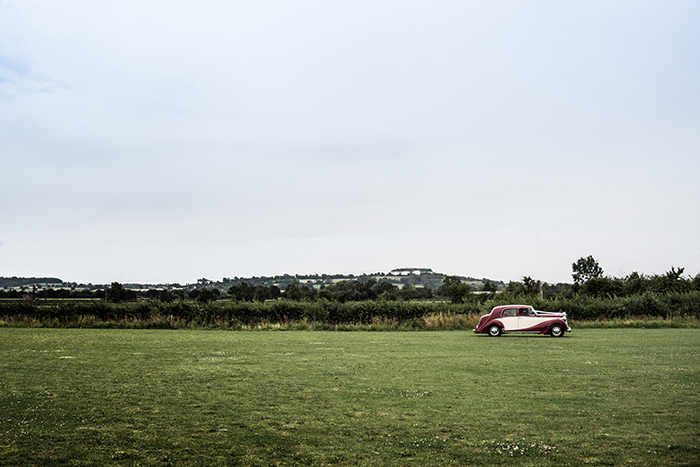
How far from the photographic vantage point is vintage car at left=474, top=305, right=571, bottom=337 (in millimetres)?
30000

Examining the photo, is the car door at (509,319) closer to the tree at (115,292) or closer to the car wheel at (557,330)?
the car wheel at (557,330)

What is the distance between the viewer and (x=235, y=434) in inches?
340

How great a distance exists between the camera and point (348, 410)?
10477 mm

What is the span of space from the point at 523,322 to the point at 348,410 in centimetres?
2192

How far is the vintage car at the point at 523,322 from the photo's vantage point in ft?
98.4

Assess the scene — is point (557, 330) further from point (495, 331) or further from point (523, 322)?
point (495, 331)

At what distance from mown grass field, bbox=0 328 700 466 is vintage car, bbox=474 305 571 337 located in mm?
10876

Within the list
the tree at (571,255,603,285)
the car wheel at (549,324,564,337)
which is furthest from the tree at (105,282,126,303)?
the tree at (571,255,603,285)

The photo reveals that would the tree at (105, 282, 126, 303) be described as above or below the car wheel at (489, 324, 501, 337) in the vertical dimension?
above

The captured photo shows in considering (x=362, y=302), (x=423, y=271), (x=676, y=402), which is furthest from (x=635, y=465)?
(x=423, y=271)

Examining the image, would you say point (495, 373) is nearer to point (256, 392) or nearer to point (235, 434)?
point (256, 392)

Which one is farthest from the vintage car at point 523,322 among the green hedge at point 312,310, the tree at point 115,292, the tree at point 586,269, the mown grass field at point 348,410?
the tree at point 586,269

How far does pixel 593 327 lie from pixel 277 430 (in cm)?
3660

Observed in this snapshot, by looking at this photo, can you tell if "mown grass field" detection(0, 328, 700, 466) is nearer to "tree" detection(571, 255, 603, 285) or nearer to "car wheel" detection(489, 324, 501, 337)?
"car wheel" detection(489, 324, 501, 337)
